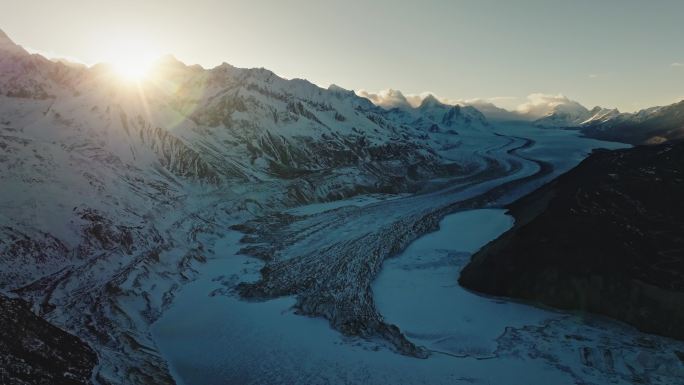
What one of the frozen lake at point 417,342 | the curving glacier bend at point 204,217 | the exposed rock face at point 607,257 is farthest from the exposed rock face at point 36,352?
the exposed rock face at point 607,257

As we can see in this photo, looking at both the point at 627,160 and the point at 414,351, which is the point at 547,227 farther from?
the point at 627,160

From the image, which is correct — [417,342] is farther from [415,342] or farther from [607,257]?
[607,257]

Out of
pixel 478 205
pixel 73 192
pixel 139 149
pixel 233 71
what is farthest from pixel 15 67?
pixel 478 205

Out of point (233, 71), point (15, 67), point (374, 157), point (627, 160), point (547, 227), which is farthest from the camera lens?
point (233, 71)

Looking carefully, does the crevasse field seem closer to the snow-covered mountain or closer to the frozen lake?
the frozen lake

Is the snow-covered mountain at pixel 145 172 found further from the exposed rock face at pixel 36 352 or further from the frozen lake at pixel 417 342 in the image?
the frozen lake at pixel 417 342
